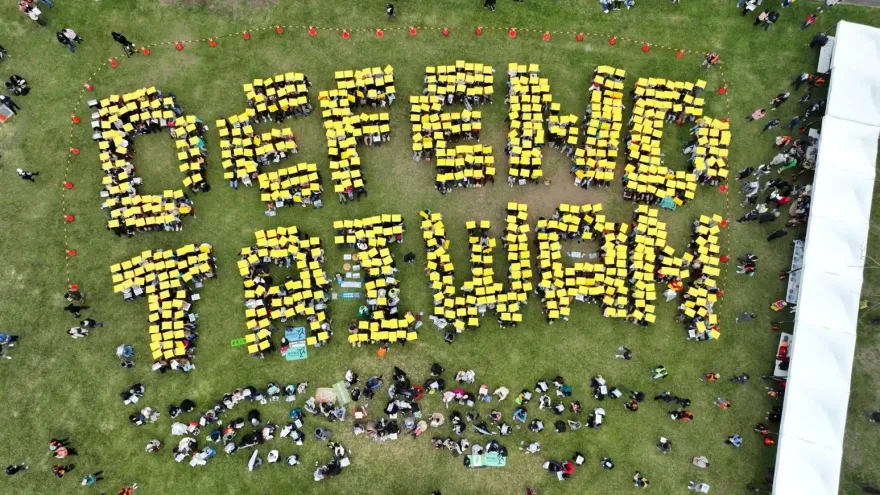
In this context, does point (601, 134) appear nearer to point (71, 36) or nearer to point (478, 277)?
point (478, 277)

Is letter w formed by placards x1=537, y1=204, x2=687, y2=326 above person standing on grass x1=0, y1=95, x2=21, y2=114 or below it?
below

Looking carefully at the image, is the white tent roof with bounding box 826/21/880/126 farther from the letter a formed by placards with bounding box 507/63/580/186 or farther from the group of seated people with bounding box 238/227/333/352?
the group of seated people with bounding box 238/227/333/352

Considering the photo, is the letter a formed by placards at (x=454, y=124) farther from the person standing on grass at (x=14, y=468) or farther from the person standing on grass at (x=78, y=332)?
the person standing on grass at (x=14, y=468)

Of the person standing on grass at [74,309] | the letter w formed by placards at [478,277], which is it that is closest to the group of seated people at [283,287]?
the letter w formed by placards at [478,277]

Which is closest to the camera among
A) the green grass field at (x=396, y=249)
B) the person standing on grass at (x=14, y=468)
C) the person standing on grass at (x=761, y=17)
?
the person standing on grass at (x=14, y=468)

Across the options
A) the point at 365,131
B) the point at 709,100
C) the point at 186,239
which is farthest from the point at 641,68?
the point at 186,239

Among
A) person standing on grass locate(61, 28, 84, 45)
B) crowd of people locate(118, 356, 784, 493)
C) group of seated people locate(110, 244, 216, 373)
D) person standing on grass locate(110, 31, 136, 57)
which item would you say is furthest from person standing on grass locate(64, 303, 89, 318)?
person standing on grass locate(61, 28, 84, 45)

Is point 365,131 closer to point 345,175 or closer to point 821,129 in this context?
point 345,175
